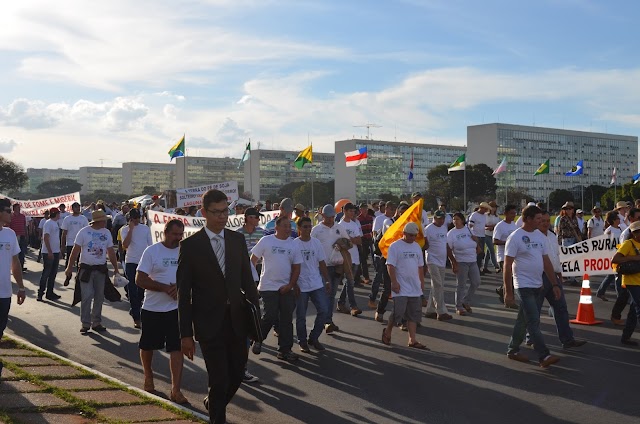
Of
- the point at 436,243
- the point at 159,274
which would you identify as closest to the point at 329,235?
the point at 436,243

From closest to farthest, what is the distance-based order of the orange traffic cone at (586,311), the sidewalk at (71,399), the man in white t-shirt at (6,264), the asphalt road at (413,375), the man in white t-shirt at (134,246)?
1. the sidewalk at (71,399)
2. the asphalt road at (413,375)
3. the man in white t-shirt at (6,264)
4. the orange traffic cone at (586,311)
5. the man in white t-shirt at (134,246)

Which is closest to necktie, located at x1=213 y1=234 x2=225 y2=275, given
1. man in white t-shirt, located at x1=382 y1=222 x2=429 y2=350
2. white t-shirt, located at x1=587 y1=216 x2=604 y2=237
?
man in white t-shirt, located at x1=382 y1=222 x2=429 y2=350

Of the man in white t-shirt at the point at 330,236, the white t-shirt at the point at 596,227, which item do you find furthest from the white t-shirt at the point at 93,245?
the white t-shirt at the point at 596,227

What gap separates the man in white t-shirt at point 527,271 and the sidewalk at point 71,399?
432 centimetres

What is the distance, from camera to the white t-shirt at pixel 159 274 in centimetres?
739

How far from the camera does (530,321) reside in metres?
8.71

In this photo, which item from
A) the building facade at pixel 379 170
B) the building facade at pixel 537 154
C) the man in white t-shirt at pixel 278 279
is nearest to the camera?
the man in white t-shirt at pixel 278 279

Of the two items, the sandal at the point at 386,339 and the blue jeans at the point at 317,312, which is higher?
the blue jeans at the point at 317,312

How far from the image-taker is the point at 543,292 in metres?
9.23

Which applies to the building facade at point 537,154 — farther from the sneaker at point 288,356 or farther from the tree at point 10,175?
the sneaker at point 288,356

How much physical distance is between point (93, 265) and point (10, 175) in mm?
107517

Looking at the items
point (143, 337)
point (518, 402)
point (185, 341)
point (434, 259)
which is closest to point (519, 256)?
point (518, 402)

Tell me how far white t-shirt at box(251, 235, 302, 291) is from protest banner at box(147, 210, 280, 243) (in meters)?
0.93

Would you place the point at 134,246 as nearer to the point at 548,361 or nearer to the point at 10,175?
the point at 548,361
